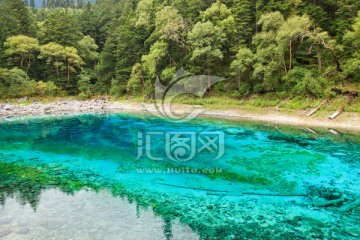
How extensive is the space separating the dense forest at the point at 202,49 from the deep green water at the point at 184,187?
9.12 m

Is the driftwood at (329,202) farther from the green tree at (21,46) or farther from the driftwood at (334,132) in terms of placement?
the green tree at (21,46)

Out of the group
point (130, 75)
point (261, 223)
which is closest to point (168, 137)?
point (261, 223)

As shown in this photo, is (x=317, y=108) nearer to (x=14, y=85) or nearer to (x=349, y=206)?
(x=349, y=206)

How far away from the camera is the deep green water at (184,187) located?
7.12 metres

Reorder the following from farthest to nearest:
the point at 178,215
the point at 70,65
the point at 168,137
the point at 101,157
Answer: the point at 70,65
the point at 168,137
the point at 101,157
the point at 178,215

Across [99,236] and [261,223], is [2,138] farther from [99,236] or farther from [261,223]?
[261,223]

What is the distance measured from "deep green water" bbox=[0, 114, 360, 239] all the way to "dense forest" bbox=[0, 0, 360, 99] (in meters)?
9.12

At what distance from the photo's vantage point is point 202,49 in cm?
2838

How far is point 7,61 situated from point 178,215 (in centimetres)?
4331

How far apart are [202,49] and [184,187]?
69.7ft

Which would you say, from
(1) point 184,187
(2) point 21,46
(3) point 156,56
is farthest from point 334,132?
(2) point 21,46

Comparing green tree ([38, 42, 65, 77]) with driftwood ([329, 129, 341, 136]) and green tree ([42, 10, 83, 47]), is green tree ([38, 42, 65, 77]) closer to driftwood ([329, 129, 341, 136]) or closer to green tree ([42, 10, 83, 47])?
green tree ([42, 10, 83, 47])

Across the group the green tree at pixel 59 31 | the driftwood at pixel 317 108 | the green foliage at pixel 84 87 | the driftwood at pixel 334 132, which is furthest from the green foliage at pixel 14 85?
the driftwood at pixel 334 132

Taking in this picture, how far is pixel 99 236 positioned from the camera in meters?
6.75
